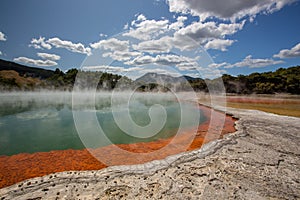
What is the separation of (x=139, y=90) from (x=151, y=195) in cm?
7233

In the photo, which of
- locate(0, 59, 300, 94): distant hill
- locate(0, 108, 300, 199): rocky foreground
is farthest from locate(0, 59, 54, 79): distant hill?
locate(0, 108, 300, 199): rocky foreground

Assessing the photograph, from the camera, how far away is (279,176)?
11.4ft

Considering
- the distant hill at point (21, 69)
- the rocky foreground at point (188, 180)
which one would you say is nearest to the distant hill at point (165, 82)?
the distant hill at point (21, 69)

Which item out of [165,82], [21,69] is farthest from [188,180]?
[21,69]

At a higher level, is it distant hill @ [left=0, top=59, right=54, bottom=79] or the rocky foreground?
distant hill @ [left=0, top=59, right=54, bottom=79]

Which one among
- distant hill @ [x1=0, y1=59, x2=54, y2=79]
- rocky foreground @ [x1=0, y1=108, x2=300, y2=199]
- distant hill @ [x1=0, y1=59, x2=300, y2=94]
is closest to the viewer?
rocky foreground @ [x1=0, y1=108, x2=300, y2=199]

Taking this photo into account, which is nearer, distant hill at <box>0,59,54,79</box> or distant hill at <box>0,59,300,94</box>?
distant hill at <box>0,59,300,94</box>

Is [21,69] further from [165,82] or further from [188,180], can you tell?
[188,180]

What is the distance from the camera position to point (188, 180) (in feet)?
11.2

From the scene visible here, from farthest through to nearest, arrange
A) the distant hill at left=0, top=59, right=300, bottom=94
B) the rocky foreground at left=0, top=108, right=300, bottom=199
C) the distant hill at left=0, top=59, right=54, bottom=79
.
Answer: the distant hill at left=0, top=59, right=54, bottom=79
the distant hill at left=0, top=59, right=300, bottom=94
the rocky foreground at left=0, top=108, right=300, bottom=199

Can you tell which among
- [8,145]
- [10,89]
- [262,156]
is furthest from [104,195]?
[10,89]

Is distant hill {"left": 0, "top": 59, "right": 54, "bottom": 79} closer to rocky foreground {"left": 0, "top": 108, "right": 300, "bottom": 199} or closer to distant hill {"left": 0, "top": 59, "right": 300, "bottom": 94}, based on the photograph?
distant hill {"left": 0, "top": 59, "right": 300, "bottom": 94}

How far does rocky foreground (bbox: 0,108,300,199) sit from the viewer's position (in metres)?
2.96

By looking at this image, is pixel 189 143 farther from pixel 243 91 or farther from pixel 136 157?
pixel 243 91
